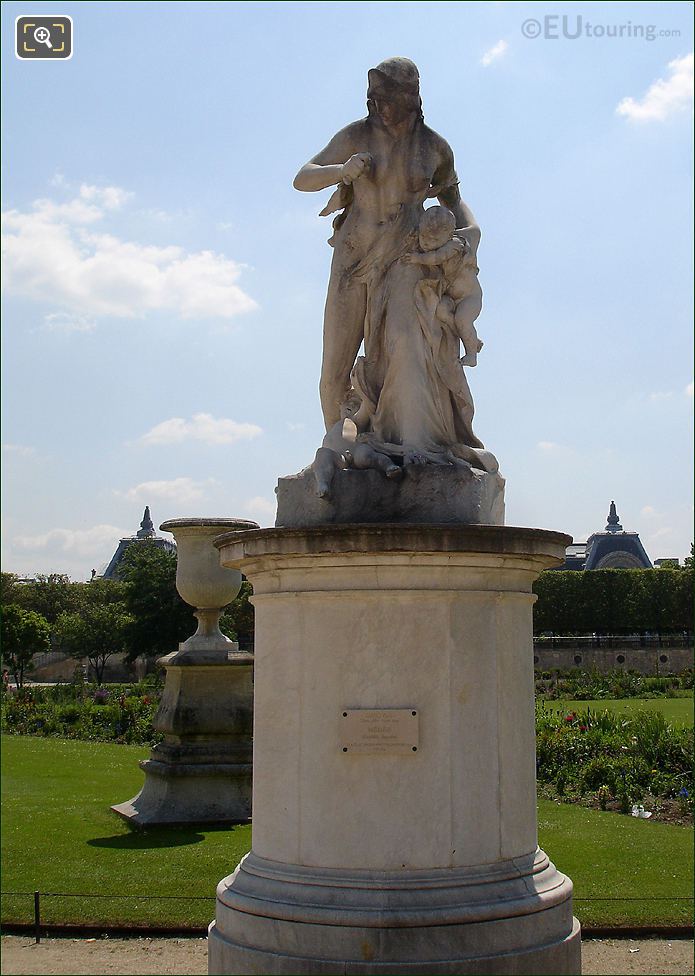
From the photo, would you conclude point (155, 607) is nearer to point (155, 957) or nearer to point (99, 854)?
point (99, 854)

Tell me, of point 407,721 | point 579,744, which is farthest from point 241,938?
point 579,744

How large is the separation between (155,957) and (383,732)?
2.64 metres

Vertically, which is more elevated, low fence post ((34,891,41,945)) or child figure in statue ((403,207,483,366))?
child figure in statue ((403,207,483,366))

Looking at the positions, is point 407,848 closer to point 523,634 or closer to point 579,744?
point 523,634

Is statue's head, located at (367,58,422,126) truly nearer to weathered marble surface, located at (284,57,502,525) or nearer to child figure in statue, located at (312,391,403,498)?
weathered marble surface, located at (284,57,502,525)

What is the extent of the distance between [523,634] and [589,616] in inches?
2147

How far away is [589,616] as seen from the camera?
58.3 m

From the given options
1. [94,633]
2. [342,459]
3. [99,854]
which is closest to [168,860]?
[99,854]

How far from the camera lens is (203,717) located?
11.2 metres

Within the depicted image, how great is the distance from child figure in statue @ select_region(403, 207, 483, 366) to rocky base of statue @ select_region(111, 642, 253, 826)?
6.14 metres

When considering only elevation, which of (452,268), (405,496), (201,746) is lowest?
(201,746)

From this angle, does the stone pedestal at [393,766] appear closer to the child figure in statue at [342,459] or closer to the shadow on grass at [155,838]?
the child figure in statue at [342,459]

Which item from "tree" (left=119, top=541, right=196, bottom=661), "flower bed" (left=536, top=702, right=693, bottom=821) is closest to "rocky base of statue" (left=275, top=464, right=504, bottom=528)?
"flower bed" (left=536, top=702, right=693, bottom=821)

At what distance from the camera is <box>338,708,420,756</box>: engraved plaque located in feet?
17.0
